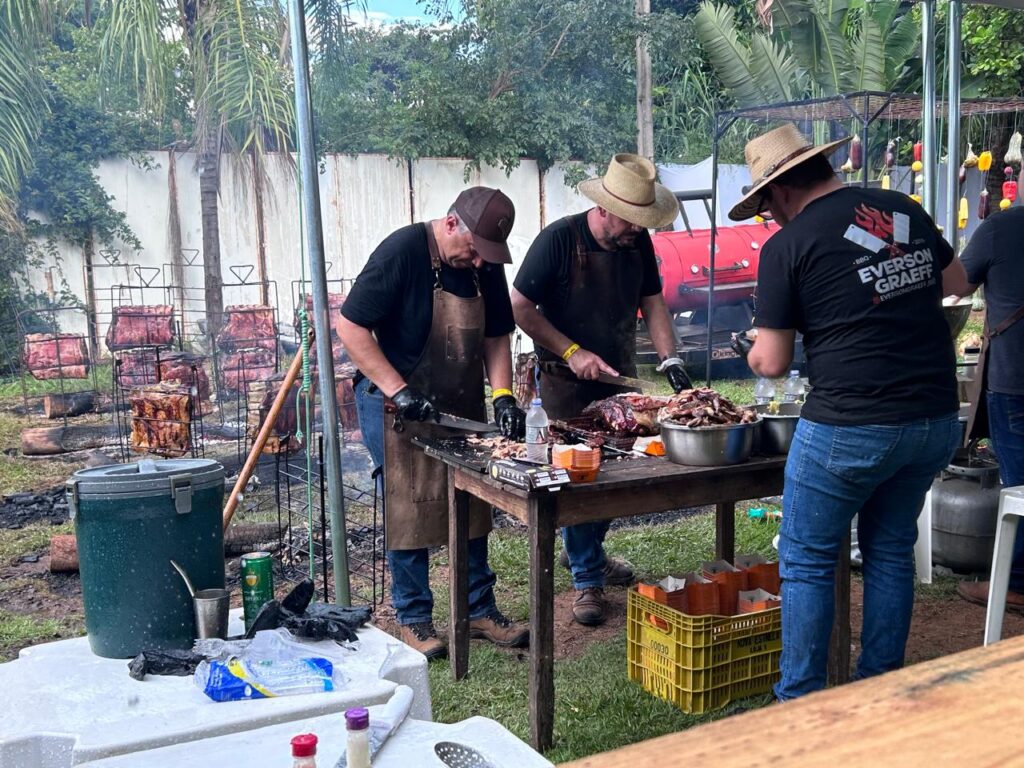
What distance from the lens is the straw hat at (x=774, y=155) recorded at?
321cm

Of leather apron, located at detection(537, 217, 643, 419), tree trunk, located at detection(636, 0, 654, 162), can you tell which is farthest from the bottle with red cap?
tree trunk, located at detection(636, 0, 654, 162)

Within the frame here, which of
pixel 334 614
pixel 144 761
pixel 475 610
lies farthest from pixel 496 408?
pixel 144 761

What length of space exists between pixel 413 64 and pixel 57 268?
549 centimetres

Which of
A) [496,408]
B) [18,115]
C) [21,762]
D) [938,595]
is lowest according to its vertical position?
[938,595]

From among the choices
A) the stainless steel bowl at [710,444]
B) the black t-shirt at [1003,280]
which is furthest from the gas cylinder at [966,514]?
the stainless steel bowl at [710,444]

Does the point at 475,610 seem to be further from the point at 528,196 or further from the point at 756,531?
the point at 528,196

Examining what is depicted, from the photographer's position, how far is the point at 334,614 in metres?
3.27

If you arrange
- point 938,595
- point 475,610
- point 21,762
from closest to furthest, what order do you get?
1. point 21,762
2. point 475,610
3. point 938,595

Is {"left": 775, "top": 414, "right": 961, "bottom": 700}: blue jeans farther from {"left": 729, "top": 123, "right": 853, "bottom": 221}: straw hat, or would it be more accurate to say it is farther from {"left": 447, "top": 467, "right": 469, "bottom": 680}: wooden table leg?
{"left": 447, "top": 467, "right": 469, "bottom": 680}: wooden table leg

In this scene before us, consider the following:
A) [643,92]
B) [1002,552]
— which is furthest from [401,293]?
[643,92]

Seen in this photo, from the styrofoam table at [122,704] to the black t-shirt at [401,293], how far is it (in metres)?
1.51

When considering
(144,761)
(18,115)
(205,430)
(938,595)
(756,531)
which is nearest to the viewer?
(144,761)

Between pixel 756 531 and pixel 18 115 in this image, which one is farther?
pixel 18 115

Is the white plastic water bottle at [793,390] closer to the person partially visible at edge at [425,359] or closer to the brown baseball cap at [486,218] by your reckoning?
the person partially visible at edge at [425,359]
